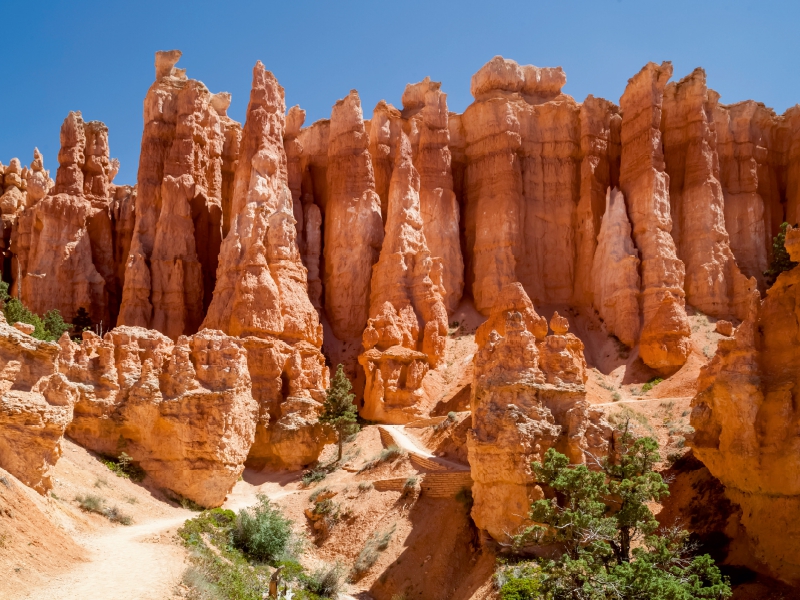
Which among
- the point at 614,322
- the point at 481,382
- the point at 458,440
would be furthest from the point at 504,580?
the point at 614,322

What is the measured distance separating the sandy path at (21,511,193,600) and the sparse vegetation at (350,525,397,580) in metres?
6.88

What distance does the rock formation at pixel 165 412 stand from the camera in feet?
91.4

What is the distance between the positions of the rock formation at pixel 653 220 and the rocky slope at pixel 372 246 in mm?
148

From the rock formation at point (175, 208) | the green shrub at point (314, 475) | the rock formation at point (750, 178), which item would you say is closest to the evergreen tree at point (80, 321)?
the rock formation at point (175, 208)

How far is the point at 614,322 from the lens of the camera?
1756 inches

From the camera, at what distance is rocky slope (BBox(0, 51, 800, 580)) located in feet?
99.1

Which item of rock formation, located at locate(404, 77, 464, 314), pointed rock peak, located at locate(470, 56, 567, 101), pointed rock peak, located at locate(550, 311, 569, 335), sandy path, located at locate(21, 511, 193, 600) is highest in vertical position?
pointed rock peak, located at locate(470, 56, 567, 101)

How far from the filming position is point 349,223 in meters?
47.0

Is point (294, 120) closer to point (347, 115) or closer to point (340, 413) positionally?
point (347, 115)

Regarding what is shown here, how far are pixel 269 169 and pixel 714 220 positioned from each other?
86.3 ft

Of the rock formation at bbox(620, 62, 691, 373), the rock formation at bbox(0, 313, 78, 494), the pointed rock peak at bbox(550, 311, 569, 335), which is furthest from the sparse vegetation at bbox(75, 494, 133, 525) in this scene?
the rock formation at bbox(620, 62, 691, 373)

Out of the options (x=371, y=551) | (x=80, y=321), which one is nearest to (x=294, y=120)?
(x=80, y=321)

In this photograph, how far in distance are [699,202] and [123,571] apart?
3998cm

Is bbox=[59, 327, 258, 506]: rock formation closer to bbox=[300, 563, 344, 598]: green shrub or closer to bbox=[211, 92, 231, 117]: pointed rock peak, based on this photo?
bbox=[300, 563, 344, 598]: green shrub
